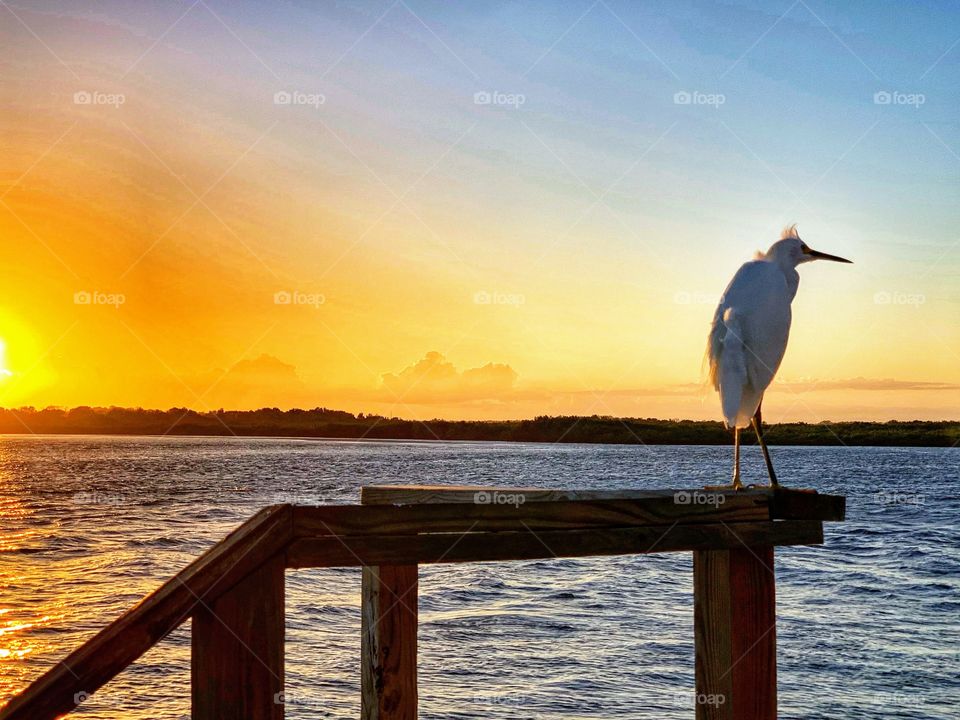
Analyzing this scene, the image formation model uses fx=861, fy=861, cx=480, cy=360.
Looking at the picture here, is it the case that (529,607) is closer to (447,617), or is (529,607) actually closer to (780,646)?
(447,617)

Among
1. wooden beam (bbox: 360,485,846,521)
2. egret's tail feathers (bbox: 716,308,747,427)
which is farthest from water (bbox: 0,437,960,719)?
wooden beam (bbox: 360,485,846,521)

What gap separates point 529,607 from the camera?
18672mm

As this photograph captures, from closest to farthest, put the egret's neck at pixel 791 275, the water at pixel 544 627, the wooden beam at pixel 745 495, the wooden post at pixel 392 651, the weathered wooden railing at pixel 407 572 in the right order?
the weathered wooden railing at pixel 407 572, the wooden beam at pixel 745 495, the wooden post at pixel 392 651, the egret's neck at pixel 791 275, the water at pixel 544 627

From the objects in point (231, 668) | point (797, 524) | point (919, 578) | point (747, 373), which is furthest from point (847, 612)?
point (231, 668)

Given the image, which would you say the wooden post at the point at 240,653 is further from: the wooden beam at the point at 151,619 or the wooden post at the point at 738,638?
the wooden post at the point at 738,638

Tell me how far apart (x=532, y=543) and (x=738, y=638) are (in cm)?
85

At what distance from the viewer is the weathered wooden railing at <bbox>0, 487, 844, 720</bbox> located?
2021mm

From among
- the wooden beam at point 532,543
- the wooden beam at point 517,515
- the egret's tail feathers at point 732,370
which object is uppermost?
the egret's tail feathers at point 732,370

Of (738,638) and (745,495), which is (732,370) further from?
(738,638)

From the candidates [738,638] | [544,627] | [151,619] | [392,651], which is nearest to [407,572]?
[392,651]

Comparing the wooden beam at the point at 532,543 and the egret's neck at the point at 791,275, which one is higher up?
the egret's neck at the point at 791,275

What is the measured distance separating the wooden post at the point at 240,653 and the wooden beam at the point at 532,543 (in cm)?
15

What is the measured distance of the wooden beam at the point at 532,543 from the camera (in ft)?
7.79

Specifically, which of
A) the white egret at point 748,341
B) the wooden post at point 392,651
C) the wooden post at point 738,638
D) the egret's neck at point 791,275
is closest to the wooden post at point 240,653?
the wooden post at point 392,651
